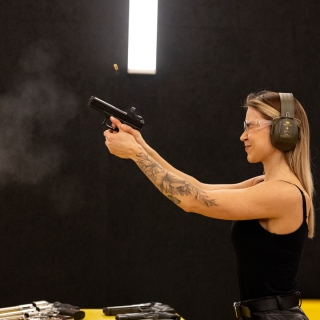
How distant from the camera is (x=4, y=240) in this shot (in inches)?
155

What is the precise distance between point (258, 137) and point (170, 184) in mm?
440

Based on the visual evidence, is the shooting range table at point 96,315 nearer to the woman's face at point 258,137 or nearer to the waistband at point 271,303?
the waistband at point 271,303

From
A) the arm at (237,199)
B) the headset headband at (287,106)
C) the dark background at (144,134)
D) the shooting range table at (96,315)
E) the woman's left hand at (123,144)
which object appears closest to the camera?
the arm at (237,199)

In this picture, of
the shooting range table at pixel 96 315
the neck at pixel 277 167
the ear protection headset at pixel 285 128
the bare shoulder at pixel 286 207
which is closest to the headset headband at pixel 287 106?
the ear protection headset at pixel 285 128

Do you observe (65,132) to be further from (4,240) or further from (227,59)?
(227,59)

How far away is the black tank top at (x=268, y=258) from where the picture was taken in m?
2.03

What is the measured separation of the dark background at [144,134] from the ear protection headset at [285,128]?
1.99 meters

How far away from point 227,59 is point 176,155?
898 mm

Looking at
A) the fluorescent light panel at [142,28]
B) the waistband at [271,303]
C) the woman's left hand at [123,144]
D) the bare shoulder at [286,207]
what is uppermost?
the fluorescent light panel at [142,28]

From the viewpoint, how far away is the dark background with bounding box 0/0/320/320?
3.97 meters

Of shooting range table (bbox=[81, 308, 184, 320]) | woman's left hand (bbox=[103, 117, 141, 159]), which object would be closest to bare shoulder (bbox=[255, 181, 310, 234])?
woman's left hand (bbox=[103, 117, 141, 159])

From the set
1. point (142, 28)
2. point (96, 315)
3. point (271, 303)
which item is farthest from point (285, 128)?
point (142, 28)

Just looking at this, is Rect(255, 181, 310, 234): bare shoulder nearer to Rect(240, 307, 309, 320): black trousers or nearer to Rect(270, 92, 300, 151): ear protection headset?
Rect(270, 92, 300, 151): ear protection headset

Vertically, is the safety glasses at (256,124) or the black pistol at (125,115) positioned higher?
the black pistol at (125,115)
